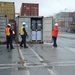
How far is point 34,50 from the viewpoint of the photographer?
17953 millimetres

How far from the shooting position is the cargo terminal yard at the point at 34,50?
1009cm

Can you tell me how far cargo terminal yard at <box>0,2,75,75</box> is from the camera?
10.1 metres

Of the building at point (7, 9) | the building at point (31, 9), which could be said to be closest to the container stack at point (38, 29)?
the building at point (7, 9)

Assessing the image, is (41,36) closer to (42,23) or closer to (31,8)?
(42,23)

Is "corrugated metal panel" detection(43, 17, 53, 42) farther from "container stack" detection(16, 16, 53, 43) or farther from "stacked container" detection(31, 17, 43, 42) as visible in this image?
"stacked container" detection(31, 17, 43, 42)

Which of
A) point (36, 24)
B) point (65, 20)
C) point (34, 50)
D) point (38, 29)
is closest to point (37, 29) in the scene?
point (38, 29)

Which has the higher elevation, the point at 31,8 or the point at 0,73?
the point at 31,8

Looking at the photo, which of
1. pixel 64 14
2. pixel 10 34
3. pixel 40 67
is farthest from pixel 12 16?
pixel 64 14

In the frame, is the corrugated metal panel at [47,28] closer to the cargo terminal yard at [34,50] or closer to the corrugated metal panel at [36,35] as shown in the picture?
the cargo terminal yard at [34,50]

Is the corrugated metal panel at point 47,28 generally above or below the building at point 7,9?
below

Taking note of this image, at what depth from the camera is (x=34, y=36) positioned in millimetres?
24656

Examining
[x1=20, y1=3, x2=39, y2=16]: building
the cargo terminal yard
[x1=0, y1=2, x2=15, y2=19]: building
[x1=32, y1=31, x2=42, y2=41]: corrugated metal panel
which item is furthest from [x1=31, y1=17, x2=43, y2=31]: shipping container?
[x1=20, y1=3, x2=39, y2=16]: building

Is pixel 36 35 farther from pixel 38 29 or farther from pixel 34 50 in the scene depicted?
pixel 34 50

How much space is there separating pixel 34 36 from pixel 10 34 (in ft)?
17.8
